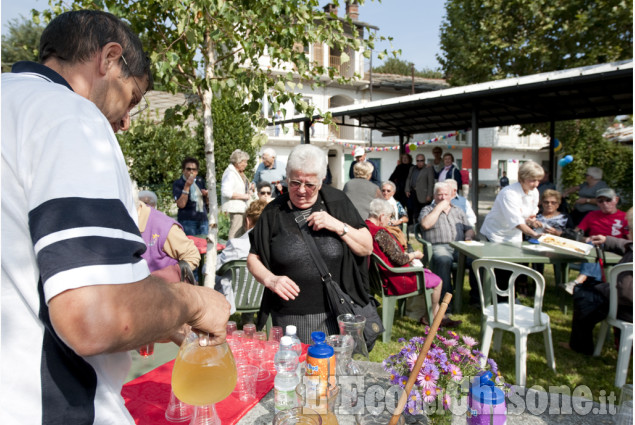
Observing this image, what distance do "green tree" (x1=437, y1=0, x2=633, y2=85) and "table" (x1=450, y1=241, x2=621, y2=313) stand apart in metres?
12.9

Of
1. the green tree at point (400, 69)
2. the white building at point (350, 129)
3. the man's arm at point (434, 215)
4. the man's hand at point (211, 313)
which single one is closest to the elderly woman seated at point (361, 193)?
the man's arm at point (434, 215)

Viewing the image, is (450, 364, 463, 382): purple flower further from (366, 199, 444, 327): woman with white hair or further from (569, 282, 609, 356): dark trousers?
(569, 282, 609, 356): dark trousers

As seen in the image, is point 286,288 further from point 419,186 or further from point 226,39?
point 419,186

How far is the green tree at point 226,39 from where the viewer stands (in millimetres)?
3061

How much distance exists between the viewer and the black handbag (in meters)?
2.49

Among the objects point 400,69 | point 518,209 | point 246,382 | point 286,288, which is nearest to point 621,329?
point 518,209

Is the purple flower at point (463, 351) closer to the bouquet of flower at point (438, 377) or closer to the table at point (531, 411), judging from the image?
the bouquet of flower at point (438, 377)

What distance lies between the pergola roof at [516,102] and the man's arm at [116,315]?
23.0 ft

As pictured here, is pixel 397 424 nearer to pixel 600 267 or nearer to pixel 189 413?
pixel 189 413

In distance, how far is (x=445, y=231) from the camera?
5379mm

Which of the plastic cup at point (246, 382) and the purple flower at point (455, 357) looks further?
the plastic cup at point (246, 382)

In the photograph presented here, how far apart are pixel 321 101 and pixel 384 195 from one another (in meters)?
25.3

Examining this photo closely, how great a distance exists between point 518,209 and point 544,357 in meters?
2.02

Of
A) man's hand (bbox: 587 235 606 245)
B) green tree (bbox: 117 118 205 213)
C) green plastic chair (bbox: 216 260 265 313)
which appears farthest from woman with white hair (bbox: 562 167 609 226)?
green tree (bbox: 117 118 205 213)
